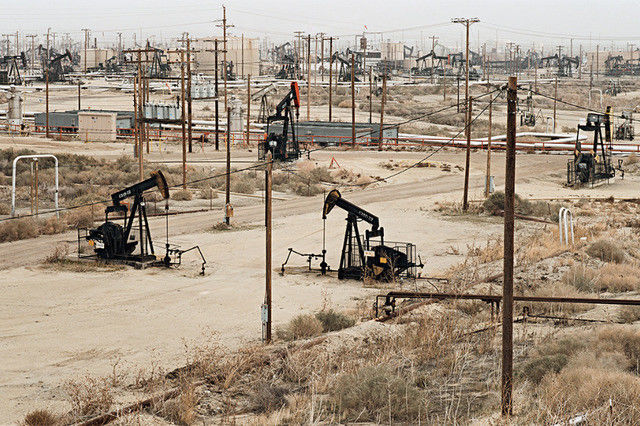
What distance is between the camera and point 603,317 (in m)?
17.6

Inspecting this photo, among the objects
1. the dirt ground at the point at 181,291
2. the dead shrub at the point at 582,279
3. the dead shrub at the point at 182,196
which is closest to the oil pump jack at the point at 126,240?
the dirt ground at the point at 181,291

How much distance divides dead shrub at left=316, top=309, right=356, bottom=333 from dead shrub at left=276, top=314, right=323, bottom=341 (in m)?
0.29

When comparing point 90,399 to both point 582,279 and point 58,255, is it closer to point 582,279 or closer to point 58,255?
point 582,279

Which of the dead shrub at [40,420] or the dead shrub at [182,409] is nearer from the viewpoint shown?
the dead shrub at [40,420]

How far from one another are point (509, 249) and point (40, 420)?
6693mm

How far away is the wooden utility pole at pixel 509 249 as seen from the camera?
11680 millimetres

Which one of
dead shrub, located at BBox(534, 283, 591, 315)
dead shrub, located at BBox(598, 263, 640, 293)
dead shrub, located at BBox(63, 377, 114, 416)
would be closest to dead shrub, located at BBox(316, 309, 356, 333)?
dead shrub, located at BBox(534, 283, 591, 315)

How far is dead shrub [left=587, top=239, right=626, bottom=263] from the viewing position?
25234 mm

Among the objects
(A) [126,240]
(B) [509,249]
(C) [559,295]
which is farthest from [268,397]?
(A) [126,240]

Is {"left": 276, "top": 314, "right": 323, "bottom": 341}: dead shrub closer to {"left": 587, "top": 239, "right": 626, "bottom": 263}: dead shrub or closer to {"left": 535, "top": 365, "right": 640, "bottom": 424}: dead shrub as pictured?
{"left": 535, "top": 365, "right": 640, "bottom": 424}: dead shrub

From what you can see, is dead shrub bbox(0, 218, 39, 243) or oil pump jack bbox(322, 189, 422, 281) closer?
oil pump jack bbox(322, 189, 422, 281)

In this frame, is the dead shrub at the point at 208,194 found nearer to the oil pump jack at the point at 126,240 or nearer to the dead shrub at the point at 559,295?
the oil pump jack at the point at 126,240

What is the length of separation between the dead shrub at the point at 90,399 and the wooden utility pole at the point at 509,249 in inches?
213

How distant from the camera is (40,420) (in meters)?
11.9
